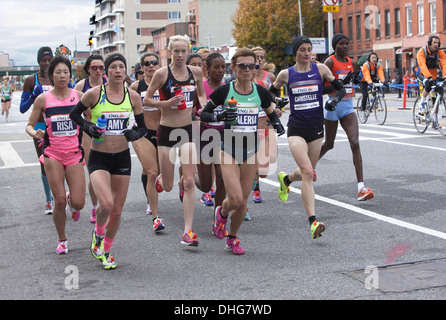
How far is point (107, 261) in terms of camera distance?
6.88m

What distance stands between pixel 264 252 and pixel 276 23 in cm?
5885

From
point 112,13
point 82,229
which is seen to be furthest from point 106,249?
point 112,13

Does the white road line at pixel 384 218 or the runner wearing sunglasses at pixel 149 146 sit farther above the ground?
the runner wearing sunglasses at pixel 149 146

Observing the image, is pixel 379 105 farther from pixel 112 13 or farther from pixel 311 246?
pixel 112 13

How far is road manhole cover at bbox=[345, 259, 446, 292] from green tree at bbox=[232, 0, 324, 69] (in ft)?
192

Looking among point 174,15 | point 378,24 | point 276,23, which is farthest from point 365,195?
point 174,15

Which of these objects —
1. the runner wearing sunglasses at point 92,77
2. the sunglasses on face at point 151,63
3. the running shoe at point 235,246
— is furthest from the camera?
the sunglasses on face at point 151,63

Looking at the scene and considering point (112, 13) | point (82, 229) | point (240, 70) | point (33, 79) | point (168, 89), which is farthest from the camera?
point (112, 13)

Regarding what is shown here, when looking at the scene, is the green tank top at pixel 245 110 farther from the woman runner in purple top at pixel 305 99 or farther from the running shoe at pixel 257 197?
the running shoe at pixel 257 197

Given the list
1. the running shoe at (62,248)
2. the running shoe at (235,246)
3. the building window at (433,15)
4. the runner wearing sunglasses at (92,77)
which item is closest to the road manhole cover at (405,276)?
the running shoe at (235,246)

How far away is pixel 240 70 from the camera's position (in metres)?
7.35

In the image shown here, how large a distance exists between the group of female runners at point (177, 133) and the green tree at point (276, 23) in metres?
56.3

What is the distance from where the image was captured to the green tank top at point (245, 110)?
7.33 metres

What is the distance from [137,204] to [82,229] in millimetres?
1740
